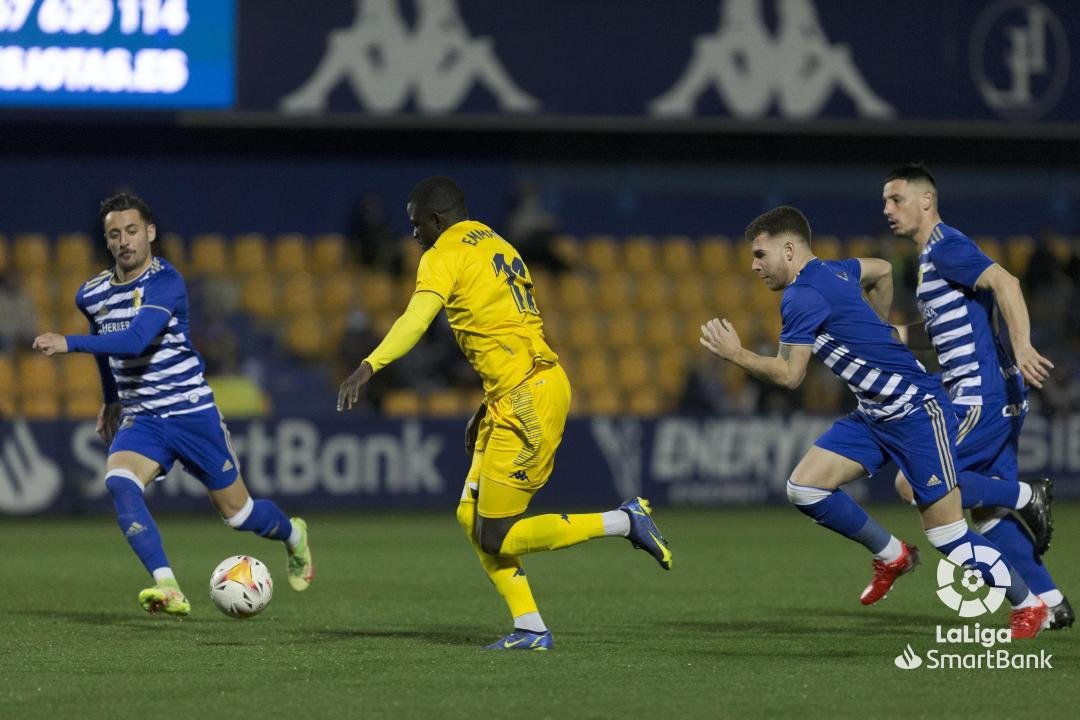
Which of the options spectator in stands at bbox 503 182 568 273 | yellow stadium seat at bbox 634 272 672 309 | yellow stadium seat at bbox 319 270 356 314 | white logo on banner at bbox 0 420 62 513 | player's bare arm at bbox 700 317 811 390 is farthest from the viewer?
yellow stadium seat at bbox 634 272 672 309

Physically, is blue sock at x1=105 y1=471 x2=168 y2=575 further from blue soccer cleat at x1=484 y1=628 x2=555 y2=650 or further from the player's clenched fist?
blue soccer cleat at x1=484 y1=628 x2=555 y2=650

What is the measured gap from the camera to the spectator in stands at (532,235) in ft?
61.0

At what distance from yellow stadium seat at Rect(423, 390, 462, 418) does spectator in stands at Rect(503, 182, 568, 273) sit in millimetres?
1978

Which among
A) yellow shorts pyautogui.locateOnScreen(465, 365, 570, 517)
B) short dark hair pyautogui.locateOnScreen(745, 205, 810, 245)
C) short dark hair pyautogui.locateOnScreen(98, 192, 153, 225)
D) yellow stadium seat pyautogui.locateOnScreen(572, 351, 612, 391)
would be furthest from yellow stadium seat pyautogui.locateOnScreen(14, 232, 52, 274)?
short dark hair pyautogui.locateOnScreen(745, 205, 810, 245)

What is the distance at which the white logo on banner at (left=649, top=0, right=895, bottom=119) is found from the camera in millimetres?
18188

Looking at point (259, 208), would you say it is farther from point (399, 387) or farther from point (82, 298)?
point (82, 298)

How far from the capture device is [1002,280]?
722 cm

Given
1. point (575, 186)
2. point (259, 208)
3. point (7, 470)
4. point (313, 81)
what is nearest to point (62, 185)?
point (259, 208)

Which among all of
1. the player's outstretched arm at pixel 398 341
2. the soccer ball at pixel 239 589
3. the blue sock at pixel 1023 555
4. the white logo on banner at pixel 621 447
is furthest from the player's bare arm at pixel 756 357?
the white logo on banner at pixel 621 447

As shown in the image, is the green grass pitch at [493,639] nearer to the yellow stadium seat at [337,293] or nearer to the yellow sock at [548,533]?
the yellow sock at [548,533]

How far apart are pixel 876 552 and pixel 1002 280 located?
58.1 inches

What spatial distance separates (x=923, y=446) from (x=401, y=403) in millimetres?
10468

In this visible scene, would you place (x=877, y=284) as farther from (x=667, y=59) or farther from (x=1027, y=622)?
(x=667, y=59)

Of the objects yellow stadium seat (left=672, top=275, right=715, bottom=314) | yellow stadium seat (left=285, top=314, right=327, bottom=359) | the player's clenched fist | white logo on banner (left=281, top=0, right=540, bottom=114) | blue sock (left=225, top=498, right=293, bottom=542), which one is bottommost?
blue sock (left=225, top=498, right=293, bottom=542)
